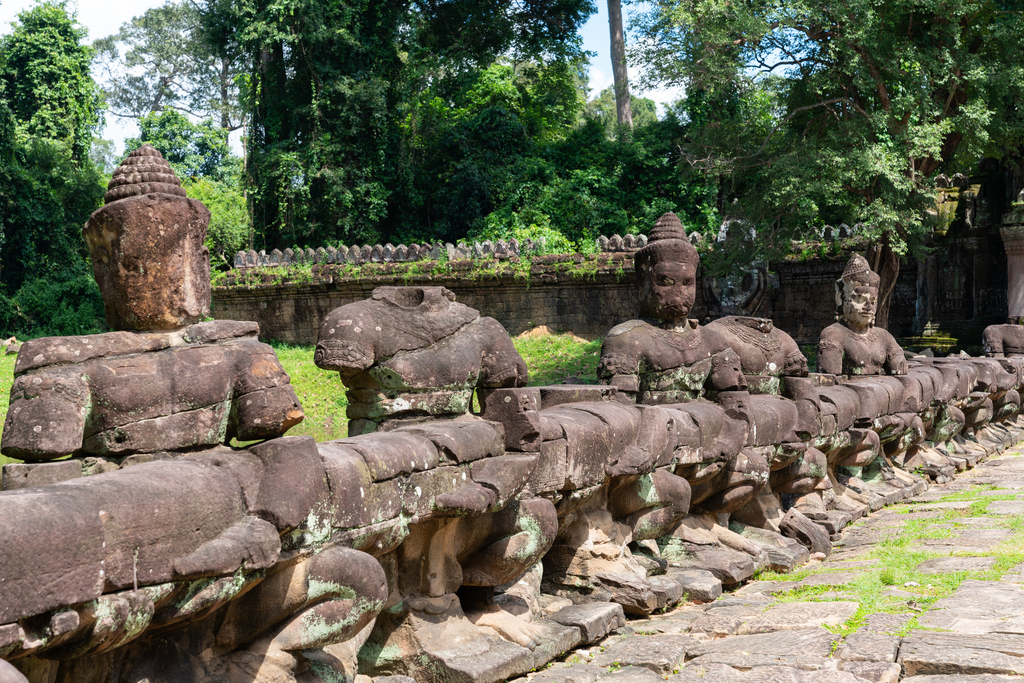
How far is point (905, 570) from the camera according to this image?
5.93 metres

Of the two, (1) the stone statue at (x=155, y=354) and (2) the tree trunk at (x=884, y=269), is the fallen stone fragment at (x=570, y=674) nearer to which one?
(1) the stone statue at (x=155, y=354)

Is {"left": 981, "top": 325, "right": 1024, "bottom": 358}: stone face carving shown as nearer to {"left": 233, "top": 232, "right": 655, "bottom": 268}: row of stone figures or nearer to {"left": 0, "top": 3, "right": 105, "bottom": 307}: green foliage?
{"left": 233, "top": 232, "right": 655, "bottom": 268}: row of stone figures

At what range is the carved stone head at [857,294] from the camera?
9.18m

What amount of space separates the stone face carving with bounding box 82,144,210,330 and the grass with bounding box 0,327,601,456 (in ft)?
24.8

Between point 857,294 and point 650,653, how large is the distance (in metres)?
5.74

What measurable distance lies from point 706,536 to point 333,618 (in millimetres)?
3525

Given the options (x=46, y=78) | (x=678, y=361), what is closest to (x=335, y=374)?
(x=678, y=361)

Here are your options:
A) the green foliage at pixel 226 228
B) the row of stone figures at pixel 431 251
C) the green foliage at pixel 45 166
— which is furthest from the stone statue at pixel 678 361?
the green foliage at pixel 226 228

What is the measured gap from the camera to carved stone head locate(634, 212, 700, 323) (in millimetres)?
6629

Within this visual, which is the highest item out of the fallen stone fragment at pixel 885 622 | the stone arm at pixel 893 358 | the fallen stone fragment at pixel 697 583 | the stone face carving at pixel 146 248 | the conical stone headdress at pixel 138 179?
the conical stone headdress at pixel 138 179

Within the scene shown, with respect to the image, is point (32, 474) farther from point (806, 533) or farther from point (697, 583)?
point (806, 533)

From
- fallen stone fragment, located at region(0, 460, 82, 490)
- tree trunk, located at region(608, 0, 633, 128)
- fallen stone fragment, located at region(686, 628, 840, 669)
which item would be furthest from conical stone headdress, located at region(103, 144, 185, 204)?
tree trunk, located at region(608, 0, 633, 128)

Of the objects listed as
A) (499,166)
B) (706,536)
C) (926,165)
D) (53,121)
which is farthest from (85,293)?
(706,536)

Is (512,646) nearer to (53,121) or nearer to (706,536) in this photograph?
(706,536)
